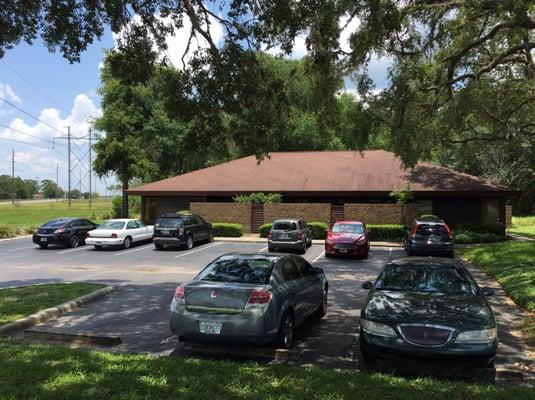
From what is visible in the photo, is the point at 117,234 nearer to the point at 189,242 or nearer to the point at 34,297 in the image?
the point at 189,242

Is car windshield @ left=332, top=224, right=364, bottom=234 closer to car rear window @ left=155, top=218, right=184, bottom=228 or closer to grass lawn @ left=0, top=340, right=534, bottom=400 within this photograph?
car rear window @ left=155, top=218, right=184, bottom=228

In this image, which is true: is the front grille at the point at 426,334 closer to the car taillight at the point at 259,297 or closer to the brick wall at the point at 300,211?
the car taillight at the point at 259,297

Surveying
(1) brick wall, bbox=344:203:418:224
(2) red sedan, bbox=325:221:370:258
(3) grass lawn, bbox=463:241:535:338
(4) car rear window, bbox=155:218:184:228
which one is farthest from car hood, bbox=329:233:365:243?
(1) brick wall, bbox=344:203:418:224

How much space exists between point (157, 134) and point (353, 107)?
1147 inches

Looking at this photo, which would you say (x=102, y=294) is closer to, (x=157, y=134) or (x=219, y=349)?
(x=219, y=349)

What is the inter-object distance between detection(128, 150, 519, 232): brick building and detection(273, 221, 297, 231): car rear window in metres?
7.82

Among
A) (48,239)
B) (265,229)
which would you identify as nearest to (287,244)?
(265,229)

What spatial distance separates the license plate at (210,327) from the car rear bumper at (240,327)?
30 mm

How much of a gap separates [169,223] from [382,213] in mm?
12335

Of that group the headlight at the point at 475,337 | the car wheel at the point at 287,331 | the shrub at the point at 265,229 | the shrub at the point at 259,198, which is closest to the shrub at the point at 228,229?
the shrub at the point at 265,229

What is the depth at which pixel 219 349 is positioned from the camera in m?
7.51

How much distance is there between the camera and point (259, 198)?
31.4 metres

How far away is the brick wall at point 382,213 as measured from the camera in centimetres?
2903

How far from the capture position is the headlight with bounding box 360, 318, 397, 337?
6621 mm
